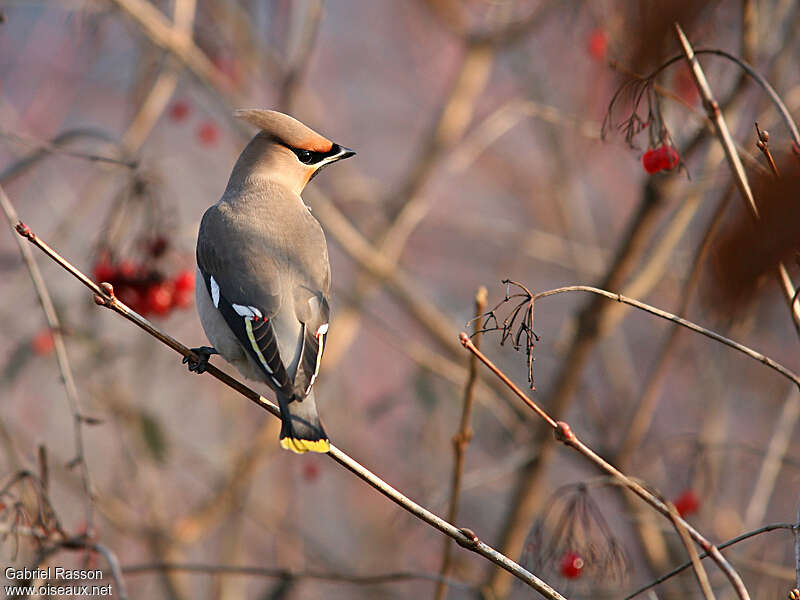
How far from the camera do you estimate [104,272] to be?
2.99m

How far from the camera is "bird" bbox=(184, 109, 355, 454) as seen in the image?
2133 millimetres

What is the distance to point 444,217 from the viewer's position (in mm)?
5859

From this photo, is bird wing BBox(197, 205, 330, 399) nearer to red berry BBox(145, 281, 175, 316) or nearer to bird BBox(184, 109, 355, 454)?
bird BBox(184, 109, 355, 454)

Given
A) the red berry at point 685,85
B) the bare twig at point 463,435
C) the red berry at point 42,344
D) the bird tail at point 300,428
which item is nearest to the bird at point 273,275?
the bird tail at point 300,428

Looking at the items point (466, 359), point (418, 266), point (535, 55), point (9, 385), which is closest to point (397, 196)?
point (466, 359)

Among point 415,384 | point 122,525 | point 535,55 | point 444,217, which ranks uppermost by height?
point 535,55

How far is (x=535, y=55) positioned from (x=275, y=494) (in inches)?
103

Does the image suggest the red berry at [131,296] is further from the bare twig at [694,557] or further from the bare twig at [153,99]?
the bare twig at [694,557]

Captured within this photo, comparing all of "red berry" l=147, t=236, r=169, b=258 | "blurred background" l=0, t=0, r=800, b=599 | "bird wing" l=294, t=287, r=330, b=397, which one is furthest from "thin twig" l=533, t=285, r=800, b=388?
"red berry" l=147, t=236, r=169, b=258

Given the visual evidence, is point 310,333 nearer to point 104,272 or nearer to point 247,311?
point 247,311

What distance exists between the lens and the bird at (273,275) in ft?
7.00

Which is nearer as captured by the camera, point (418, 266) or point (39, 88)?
point (39, 88)

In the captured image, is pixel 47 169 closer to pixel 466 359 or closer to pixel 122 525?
pixel 122 525

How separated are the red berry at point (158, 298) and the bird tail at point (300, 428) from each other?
1.08 metres
